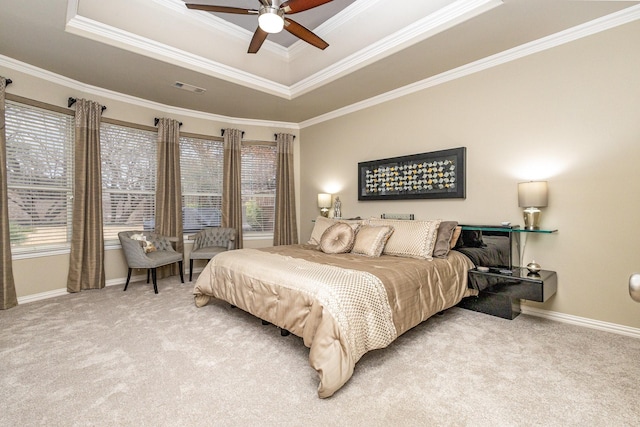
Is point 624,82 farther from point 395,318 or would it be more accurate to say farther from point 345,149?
point 345,149

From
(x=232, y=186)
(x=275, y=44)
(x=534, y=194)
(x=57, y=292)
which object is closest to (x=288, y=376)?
(x=534, y=194)

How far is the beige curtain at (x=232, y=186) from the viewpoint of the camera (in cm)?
524

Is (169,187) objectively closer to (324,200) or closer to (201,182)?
(201,182)

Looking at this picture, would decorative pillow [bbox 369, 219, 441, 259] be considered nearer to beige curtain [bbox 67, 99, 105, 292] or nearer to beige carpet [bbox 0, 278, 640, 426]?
beige carpet [bbox 0, 278, 640, 426]

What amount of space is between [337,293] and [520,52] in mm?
3187

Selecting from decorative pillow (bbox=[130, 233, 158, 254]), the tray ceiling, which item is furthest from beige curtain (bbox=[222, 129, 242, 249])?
decorative pillow (bbox=[130, 233, 158, 254])

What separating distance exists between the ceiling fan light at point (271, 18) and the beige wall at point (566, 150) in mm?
2293

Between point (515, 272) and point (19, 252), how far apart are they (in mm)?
5480

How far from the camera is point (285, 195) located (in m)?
5.61

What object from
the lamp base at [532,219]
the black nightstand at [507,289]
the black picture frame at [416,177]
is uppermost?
the black picture frame at [416,177]

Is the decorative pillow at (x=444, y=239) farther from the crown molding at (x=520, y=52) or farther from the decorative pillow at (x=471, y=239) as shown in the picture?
the crown molding at (x=520, y=52)

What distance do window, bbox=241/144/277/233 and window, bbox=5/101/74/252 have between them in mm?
2520

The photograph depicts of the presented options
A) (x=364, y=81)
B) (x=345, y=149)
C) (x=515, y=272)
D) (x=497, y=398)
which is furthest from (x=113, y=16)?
(x=515, y=272)

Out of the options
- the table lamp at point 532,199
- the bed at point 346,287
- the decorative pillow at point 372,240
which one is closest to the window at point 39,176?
the bed at point 346,287
